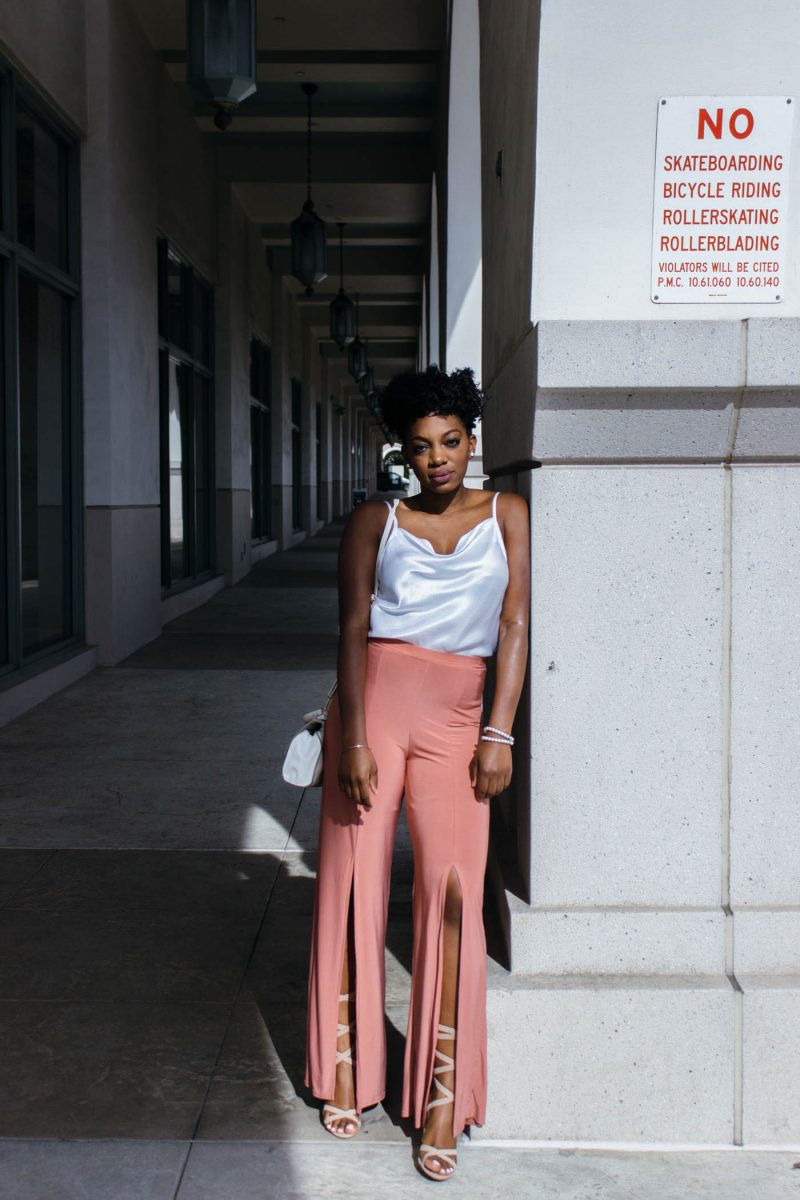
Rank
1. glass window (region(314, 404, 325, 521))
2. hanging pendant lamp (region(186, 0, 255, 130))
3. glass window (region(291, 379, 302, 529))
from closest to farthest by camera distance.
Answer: hanging pendant lamp (region(186, 0, 255, 130))
glass window (region(291, 379, 302, 529))
glass window (region(314, 404, 325, 521))

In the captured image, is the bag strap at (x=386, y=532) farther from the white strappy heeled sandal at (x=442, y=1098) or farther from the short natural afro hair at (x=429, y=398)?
the white strappy heeled sandal at (x=442, y=1098)

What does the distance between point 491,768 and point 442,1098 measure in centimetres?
72

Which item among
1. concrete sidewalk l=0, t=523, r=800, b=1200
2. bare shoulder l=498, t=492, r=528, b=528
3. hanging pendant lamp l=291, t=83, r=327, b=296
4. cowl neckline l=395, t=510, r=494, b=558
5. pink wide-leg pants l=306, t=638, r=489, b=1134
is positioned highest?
hanging pendant lamp l=291, t=83, r=327, b=296

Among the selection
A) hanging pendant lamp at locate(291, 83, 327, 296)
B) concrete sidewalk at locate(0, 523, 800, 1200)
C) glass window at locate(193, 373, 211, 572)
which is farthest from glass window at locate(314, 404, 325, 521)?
concrete sidewalk at locate(0, 523, 800, 1200)

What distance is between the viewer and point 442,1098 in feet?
9.07

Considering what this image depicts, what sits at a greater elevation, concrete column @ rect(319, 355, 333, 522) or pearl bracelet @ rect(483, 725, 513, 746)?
concrete column @ rect(319, 355, 333, 522)

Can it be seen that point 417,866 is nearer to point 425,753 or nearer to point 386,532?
point 425,753

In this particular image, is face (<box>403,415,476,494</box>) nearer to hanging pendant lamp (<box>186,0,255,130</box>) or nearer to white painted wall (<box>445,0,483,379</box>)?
hanging pendant lamp (<box>186,0,255,130</box>)

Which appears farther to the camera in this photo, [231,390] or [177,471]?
[231,390]

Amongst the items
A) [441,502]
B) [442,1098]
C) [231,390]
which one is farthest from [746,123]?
[231,390]

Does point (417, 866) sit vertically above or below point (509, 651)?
below

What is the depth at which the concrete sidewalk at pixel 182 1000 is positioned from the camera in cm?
271

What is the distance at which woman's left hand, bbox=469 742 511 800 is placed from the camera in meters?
2.76

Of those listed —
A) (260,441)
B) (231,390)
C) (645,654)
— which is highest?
(231,390)
